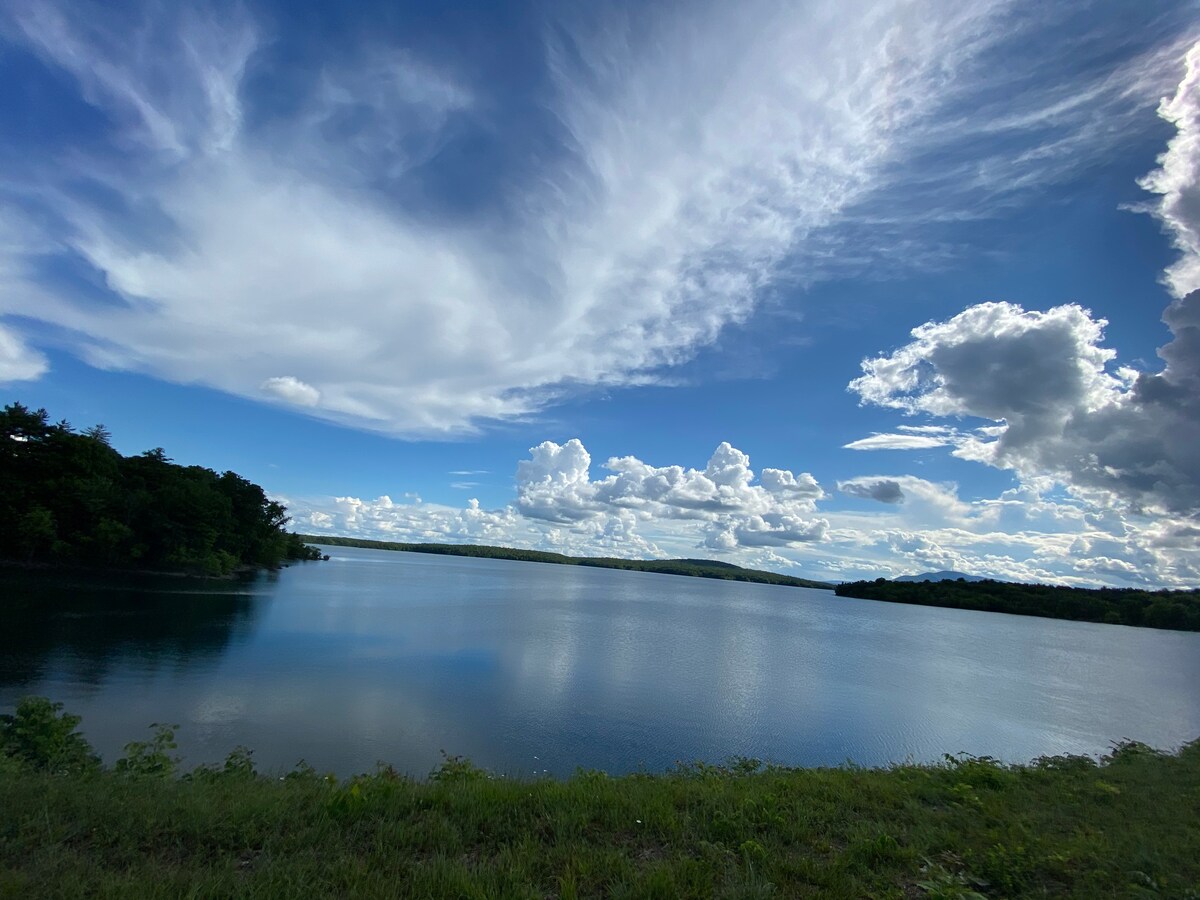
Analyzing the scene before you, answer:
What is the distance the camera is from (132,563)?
5331 cm

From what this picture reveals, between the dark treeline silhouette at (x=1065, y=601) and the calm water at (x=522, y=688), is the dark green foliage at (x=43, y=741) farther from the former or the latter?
the dark treeline silhouette at (x=1065, y=601)

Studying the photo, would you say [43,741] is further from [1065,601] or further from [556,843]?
[1065,601]

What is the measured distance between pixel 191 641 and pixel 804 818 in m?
29.8

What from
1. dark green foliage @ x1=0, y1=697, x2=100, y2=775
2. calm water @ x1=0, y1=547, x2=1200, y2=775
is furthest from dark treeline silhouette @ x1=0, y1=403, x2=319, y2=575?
dark green foliage @ x1=0, y1=697, x2=100, y2=775

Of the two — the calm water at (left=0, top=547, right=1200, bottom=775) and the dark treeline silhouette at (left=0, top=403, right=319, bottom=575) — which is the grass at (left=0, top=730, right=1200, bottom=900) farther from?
the dark treeline silhouette at (left=0, top=403, right=319, bottom=575)

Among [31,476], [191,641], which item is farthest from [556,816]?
[31,476]

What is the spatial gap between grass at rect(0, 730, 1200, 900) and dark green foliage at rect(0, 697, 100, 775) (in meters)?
2.64

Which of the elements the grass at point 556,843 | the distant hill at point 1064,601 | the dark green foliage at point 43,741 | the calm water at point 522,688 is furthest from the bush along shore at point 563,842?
the distant hill at point 1064,601

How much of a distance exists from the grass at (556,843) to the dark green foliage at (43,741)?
2.64 metres

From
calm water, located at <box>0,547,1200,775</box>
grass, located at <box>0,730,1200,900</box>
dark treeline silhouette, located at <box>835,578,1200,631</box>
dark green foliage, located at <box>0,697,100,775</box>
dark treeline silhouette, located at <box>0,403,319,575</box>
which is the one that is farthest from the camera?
dark treeline silhouette, located at <box>835,578,1200,631</box>

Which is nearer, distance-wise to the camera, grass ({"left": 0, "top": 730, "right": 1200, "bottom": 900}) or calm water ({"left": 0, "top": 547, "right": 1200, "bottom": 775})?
grass ({"left": 0, "top": 730, "right": 1200, "bottom": 900})

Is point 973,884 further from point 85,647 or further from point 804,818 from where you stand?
point 85,647

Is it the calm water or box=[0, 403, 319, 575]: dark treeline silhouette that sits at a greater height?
box=[0, 403, 319, 575]: dark treeline silhouette

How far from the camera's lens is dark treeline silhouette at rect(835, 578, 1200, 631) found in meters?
96.3
